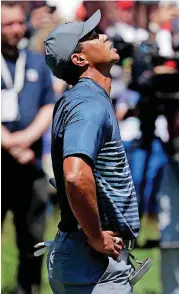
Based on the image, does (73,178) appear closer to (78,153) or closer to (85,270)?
(78,153)

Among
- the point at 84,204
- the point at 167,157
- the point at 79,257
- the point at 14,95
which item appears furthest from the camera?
the point at 167,157

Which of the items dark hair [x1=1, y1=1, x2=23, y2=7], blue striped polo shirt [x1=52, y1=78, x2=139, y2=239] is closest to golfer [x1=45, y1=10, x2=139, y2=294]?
blue striped polo shirt [x1=52, y1=78, x2=139, y2=239]

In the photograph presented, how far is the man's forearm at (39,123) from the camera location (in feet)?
20.2

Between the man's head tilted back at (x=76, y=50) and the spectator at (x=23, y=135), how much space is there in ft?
8.22

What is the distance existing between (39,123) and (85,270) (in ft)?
9.02

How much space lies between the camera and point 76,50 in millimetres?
3566

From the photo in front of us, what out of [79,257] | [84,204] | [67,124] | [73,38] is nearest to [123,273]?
[79,257]

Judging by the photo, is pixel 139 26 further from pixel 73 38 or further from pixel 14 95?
pixel 73 38

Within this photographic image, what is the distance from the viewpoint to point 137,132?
6496 millimetres

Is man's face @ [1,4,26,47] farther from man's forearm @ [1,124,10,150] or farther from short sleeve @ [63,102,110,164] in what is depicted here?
short sleeve @ [63,102,110,164]

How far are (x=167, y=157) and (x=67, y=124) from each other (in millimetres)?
3215

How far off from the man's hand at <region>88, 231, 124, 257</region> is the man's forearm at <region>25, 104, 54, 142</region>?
2725mm

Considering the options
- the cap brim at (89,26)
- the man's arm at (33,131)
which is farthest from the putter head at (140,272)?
the man's arm at (33,131)

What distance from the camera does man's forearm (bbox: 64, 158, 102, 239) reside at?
3.26m
